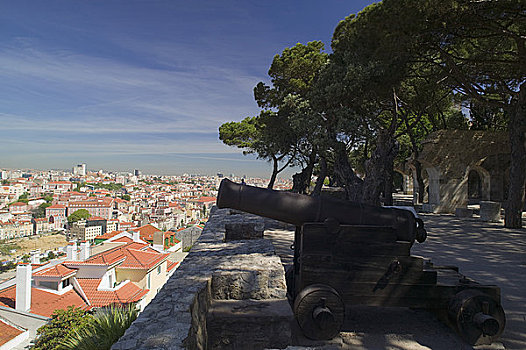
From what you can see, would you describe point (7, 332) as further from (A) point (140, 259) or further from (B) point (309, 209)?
(B) point (309, 209)

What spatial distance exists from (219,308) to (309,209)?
50.8 inches

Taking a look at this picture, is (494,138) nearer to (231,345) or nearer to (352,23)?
(352,23)

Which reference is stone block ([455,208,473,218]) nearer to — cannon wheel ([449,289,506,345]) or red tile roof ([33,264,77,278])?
cannon wheel ([449,289,506,345])

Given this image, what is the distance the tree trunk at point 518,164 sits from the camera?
1007 cm

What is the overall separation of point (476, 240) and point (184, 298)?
8.22m

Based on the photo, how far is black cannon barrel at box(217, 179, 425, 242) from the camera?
3227 millimetres

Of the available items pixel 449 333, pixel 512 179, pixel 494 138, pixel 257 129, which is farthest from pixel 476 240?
pixel 257 129

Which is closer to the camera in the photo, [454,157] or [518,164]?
[518,164]

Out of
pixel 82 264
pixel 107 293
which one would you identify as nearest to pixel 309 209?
pixel 107 293

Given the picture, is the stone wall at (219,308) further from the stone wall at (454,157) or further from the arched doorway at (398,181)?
the arched doorway at (398,181)

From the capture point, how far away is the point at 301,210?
328 cm

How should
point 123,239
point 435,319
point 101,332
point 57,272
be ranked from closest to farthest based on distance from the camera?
point 101,332 → point 435,319 → point 57,272 → point 123,239

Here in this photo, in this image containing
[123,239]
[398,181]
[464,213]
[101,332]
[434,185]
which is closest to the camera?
[101,332]

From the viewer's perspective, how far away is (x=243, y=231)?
6.31m
